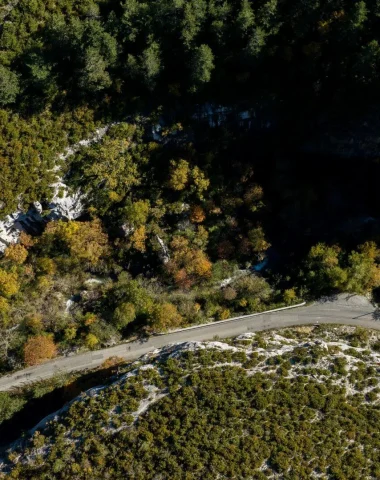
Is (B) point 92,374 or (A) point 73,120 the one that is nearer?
(A) point 73,120

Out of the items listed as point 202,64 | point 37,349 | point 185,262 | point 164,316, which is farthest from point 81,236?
point 202,64

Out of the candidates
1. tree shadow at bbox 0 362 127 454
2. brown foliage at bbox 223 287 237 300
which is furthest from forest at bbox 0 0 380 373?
tree shadow at bbox 0 362 127 454

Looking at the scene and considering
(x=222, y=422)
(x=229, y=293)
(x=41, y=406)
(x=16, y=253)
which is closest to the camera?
(x=222, y=422)

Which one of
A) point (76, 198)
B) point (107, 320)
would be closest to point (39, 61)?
point (76, 198)

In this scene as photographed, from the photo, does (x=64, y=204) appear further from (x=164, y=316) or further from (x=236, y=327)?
(x=236, y=327)

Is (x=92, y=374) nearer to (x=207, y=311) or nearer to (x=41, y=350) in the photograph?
(x=41, y=350)

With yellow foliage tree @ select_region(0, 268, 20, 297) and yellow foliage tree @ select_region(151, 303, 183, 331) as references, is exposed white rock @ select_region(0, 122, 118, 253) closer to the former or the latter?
yellow foliage tree @ select_region(0, 268, 20, 297)
